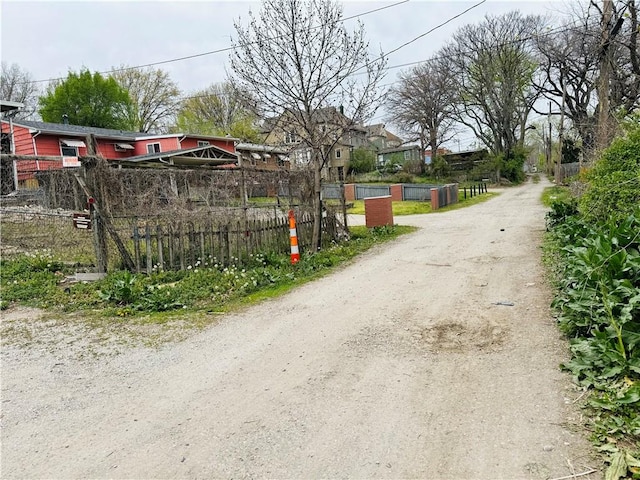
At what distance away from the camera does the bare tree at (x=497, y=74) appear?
35.2 m

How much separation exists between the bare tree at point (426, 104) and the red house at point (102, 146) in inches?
735

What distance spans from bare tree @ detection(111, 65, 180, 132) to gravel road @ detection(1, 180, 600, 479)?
43613 millimetres

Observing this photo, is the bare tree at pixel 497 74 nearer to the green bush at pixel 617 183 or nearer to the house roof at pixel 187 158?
the house roof at pixel 187 158

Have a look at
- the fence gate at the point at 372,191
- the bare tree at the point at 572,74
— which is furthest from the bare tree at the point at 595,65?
the fence gate at the point at 372,191

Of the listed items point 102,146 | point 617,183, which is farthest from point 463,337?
point 102,146

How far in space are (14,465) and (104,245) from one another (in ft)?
17.5

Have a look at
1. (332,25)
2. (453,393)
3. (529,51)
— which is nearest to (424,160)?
(529,51)

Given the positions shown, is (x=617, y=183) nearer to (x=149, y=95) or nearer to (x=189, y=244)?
(x=189, y=244)

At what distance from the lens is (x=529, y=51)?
35344 mm

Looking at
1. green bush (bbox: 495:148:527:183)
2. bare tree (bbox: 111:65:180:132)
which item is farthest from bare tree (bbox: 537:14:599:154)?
bare tree (bbox: 111:65:180:132)

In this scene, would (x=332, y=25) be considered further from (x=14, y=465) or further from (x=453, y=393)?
(x=14, y=465)

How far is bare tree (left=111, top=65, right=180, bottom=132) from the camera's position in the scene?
1716 inches

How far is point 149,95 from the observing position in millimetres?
44531

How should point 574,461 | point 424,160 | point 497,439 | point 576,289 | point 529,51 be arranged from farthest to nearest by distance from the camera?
point 424,160
point 529,51
point 576,289
point 497,439
point 574,461
